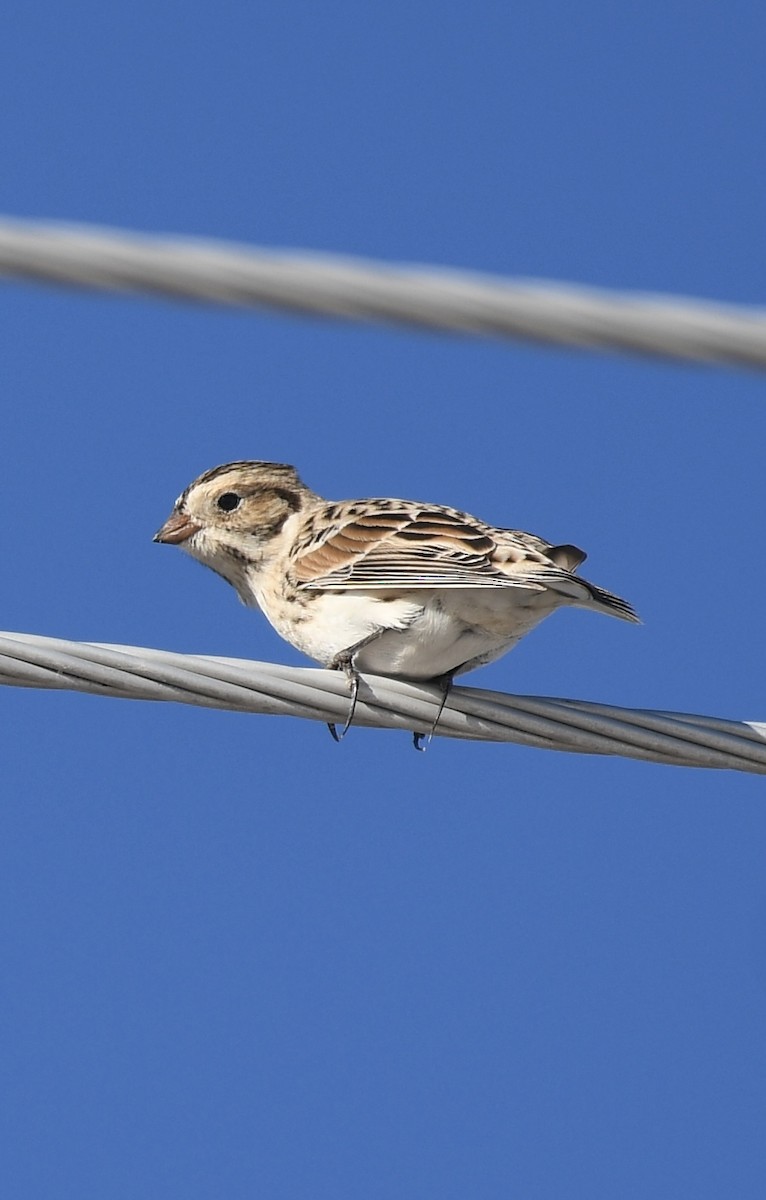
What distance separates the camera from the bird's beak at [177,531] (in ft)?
27.2

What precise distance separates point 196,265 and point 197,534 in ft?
16.2

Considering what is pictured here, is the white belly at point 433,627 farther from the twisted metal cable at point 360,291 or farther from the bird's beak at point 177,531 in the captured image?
the twisted metal cable at point 360,291

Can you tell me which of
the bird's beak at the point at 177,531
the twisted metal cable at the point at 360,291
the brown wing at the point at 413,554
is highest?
the bird's beak at the point at 177,531

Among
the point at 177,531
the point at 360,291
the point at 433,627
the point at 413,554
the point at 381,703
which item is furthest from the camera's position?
the point at 177,531

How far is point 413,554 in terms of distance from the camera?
6789 mm

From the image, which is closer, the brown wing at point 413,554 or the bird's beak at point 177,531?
the brown wing at point 413,554

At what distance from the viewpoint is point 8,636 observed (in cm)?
506

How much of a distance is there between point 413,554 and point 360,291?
3.45 metres

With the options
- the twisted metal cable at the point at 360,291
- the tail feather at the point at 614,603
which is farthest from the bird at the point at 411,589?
the twisted metal cable at the point at 360,291

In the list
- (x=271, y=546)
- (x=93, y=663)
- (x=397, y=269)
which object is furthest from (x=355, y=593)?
(x=397, y=269)

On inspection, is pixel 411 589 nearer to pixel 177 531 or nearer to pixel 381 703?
pixel 381 703

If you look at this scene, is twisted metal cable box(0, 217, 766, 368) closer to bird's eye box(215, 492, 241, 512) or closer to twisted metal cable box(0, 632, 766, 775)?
twisted metal cable box(0, 632, 766, 775)

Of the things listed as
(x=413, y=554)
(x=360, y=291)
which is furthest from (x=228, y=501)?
(x=360, y=291)

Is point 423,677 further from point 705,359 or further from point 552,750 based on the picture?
point 705,359
